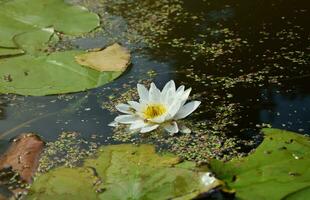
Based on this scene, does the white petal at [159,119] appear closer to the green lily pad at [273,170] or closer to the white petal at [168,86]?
the white petal at [168,86]

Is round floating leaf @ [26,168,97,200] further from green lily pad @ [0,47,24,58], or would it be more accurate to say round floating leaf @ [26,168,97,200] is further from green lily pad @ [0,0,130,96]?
green lily pad @ [0,47,24,58]

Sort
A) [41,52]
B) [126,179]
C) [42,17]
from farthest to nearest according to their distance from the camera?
[42,17] < [41,52] < [126,179]

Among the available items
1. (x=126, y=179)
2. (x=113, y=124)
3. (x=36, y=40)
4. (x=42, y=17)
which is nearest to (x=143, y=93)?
(x=113, y=124)

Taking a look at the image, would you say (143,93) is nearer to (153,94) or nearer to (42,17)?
(153,94)

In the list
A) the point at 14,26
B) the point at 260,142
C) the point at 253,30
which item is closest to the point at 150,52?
the point at 253,30

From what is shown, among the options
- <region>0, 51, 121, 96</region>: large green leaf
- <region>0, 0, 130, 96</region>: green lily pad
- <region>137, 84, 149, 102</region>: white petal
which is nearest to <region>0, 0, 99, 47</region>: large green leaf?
<region>0, 0, 130, 96</region>: green lily pad

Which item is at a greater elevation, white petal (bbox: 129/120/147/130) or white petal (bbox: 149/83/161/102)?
white petal (bbox: 149/83/161/102)

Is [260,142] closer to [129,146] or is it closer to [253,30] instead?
[129,146]
